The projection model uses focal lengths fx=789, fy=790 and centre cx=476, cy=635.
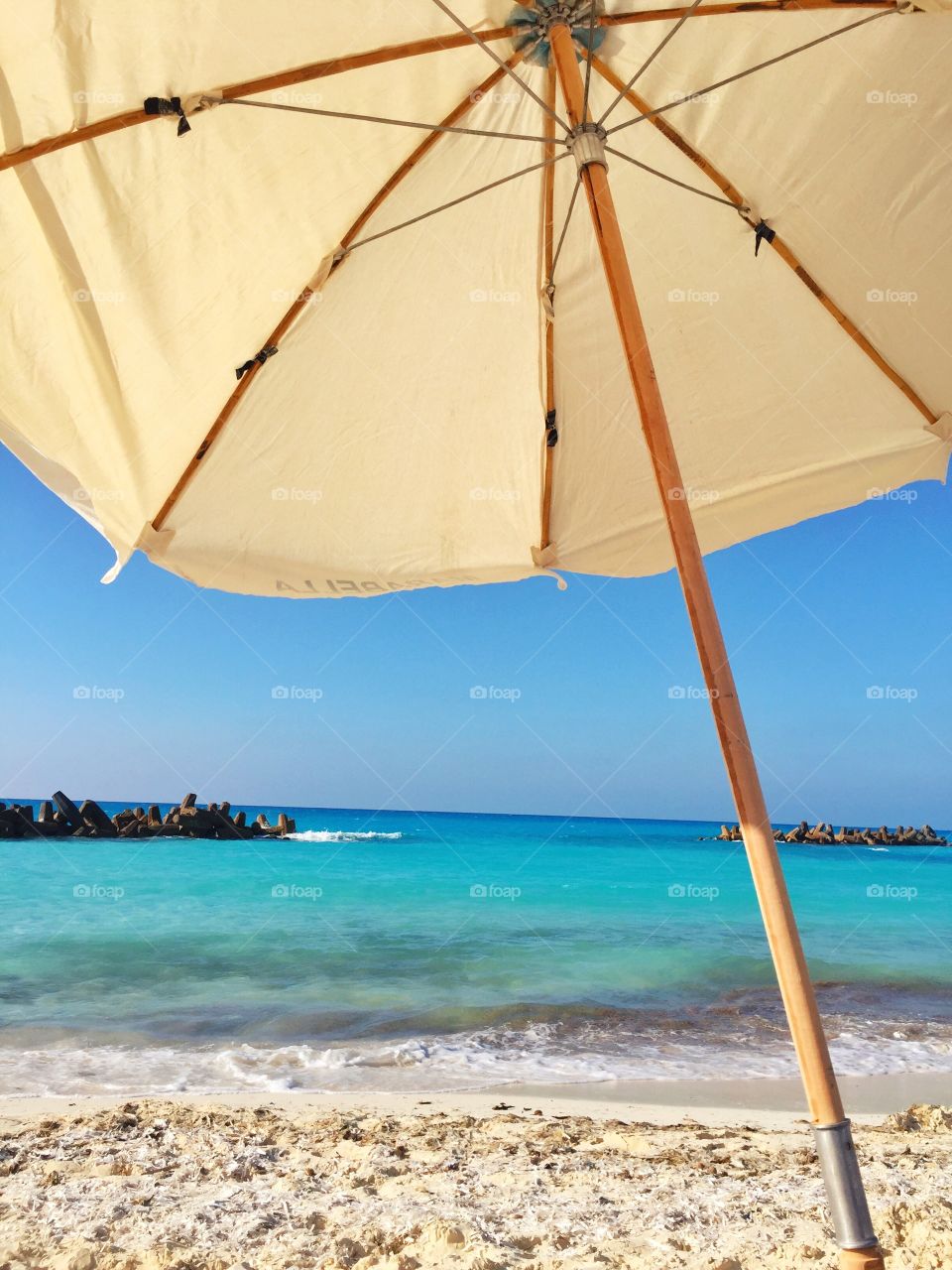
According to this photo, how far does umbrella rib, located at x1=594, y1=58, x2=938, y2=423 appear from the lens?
8.46ft

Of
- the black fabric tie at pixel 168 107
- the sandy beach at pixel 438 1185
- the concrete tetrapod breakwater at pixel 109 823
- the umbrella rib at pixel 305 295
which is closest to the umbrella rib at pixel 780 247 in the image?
the umbrella rib at pixel 305 295

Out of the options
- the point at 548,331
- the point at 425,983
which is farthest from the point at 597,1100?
the point at 548,331

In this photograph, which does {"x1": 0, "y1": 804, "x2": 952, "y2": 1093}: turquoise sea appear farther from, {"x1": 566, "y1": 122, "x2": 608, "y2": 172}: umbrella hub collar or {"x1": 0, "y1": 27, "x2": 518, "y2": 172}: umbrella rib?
{"x1": 566, "y1": 122, "x2": 608, "y2": 172}: umbrella hub collar

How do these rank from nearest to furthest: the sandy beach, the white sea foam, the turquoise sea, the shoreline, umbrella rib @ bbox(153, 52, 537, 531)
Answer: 1. the sandy beach
2. umbrella rib @ bbox(153, 52, 537, 531)
3. the shoreline
4. the white sea foam
5. the turquoise sea

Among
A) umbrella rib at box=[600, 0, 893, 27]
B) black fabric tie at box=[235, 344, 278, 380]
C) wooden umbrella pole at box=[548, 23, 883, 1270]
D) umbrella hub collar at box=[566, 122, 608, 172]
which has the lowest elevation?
wooden umbrella pole at box=[548, 23, 883, 1270]

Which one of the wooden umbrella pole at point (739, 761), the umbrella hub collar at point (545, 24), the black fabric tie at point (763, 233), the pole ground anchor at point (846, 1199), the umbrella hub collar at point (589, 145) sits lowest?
the pole ground anchor at point (846, 1199)

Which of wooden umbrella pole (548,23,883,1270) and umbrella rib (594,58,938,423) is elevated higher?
umbrella rib (594,58,938,423)

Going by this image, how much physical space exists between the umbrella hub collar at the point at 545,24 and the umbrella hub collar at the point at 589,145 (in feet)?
1.23

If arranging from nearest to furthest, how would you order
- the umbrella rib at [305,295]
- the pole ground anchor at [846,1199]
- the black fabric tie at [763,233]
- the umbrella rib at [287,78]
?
1. the pole ground anchor at [846,1199]
2. the umbrella rib at [287,78]
3. the umbrella rib at [305,295]
4. the black fabric tie at [763,233]

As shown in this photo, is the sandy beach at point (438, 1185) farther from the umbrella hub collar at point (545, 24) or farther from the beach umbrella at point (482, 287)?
the umbrella hub collar at point (545, 24)

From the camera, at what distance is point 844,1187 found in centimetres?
147

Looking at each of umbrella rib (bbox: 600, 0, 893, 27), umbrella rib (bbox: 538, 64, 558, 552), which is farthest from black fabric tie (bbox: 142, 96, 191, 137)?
umbrella rib (bbox: 600, 0, 893, 27)

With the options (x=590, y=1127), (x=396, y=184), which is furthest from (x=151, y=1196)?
(x=396, y=184)

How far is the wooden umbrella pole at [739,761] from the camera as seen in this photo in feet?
4.85
